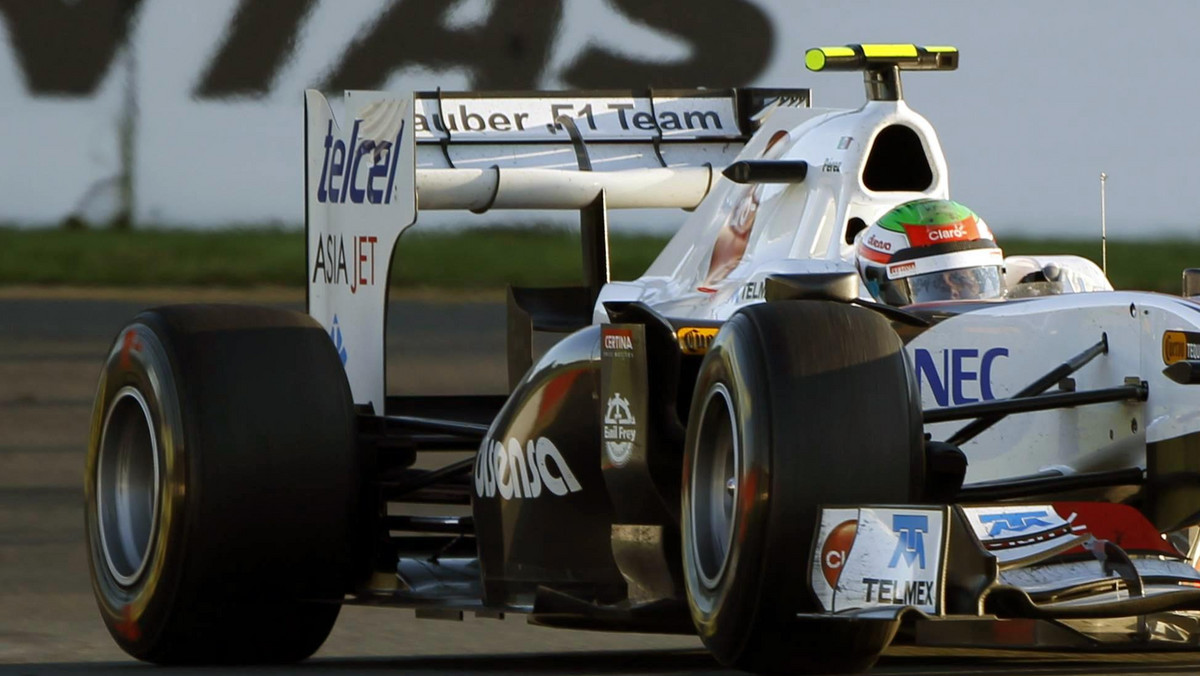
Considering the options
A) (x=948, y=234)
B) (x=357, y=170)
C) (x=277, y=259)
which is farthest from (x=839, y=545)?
(x=277, y=259)

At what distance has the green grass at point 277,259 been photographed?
1964 cm

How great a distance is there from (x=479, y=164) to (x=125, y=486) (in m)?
2.08

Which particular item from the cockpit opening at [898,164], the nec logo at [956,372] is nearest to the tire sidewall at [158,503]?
the nec logo at [956,372]

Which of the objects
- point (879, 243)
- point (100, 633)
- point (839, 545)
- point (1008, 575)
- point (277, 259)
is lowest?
point (100, 633)

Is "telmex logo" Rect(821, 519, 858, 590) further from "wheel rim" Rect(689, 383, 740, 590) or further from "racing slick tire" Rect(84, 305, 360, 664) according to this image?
"racing slick tire" Rect(84, 305, 360, 664)

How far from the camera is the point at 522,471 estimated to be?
562cm

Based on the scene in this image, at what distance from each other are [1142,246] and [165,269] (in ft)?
28.2

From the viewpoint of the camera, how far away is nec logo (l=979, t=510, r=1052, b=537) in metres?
4.71

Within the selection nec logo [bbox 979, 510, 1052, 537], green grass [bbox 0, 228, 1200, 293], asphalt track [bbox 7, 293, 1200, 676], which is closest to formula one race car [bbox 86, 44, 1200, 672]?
nec logo [bbox 979, 510, 1052, 537]

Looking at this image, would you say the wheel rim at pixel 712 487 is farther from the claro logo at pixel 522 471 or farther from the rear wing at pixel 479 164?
the rear wing at pixel 479 164

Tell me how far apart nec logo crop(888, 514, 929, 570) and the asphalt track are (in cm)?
106

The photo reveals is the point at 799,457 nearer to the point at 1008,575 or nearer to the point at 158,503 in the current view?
the point at 1008,575

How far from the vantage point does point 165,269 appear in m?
20.7

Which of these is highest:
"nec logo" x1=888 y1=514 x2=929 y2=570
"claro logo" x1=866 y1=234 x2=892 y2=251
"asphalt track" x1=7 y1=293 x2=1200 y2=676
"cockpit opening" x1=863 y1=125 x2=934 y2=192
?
"cockpit opening" x1=863 y1=125 x2=934 y2=192
